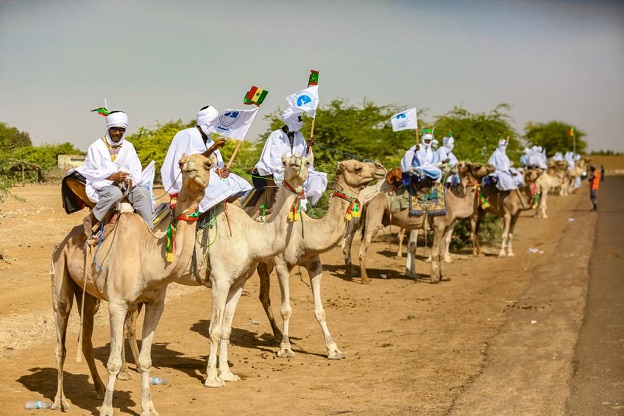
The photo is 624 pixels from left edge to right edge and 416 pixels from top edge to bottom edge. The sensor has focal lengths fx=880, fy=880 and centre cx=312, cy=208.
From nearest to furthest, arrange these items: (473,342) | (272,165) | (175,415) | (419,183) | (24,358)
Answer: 1. (175,415)
2. (24,358)
3. (272,165)
4. (473,342)
5. (419,183)

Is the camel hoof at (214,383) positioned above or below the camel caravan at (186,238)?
below

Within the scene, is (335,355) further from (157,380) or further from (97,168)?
(97,168)

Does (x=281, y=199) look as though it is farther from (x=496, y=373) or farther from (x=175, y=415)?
(x=496, y=373)

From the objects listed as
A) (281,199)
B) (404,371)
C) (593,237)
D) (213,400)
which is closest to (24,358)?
(213,400)

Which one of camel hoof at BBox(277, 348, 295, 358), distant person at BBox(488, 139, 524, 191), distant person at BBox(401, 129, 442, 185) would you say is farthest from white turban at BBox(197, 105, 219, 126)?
distant person at BBox(488, 139, 524, 191)

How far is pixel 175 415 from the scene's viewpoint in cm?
873

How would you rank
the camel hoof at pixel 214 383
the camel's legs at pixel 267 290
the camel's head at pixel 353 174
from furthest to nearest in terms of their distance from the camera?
the camel's legs at pixel 267 290, the camel's head at pixel 353 174, the camel hoof at pixel 214 383

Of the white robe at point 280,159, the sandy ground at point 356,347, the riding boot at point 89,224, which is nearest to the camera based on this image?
the riding boot at point 89,224

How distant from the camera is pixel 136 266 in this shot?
26.9 feet

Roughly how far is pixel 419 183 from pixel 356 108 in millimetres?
11087

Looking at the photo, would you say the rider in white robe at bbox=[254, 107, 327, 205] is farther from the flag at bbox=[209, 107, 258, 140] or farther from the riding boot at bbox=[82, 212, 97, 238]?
the riding boot at bbox=[82, 212, 97, 238]

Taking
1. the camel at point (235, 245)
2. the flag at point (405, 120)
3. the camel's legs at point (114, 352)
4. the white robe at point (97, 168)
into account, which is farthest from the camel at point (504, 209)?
the camel's legs at point (114, 352)

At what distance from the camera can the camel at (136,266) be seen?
8.03 m

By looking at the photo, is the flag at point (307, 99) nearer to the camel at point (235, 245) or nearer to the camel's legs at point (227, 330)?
the camel at point (235, 245)
